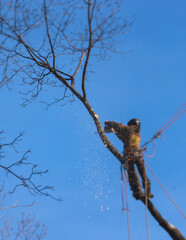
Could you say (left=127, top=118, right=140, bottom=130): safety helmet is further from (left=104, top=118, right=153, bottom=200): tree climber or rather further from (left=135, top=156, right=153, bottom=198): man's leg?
(left=135, top=156, right=153, bottom=198): man's leg

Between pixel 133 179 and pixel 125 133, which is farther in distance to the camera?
pixel 125 133

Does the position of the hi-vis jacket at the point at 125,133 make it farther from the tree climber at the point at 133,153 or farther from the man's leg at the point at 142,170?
the man's leg at the point at 142,170

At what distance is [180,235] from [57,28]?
478 cm

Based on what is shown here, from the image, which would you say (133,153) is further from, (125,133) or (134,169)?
(125,133)

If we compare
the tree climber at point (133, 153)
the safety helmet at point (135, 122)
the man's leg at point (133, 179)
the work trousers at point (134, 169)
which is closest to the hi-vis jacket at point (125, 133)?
the tree climber at point (133, 153)

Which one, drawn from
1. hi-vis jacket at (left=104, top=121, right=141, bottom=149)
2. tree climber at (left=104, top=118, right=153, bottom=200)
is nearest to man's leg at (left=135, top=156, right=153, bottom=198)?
tree climber at (left=104, top=118, right=153, bottom=200)

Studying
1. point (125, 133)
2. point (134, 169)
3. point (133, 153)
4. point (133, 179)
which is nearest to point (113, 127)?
point (125, 133)

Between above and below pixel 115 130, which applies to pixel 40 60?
above

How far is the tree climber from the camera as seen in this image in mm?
5707

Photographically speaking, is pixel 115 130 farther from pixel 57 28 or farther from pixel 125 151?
pixel 57 28

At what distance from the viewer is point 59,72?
7.70 metres

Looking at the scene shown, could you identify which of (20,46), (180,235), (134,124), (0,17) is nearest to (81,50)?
(20,46)

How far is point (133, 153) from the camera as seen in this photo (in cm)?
580

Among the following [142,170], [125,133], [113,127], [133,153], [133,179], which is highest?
[113,127]
